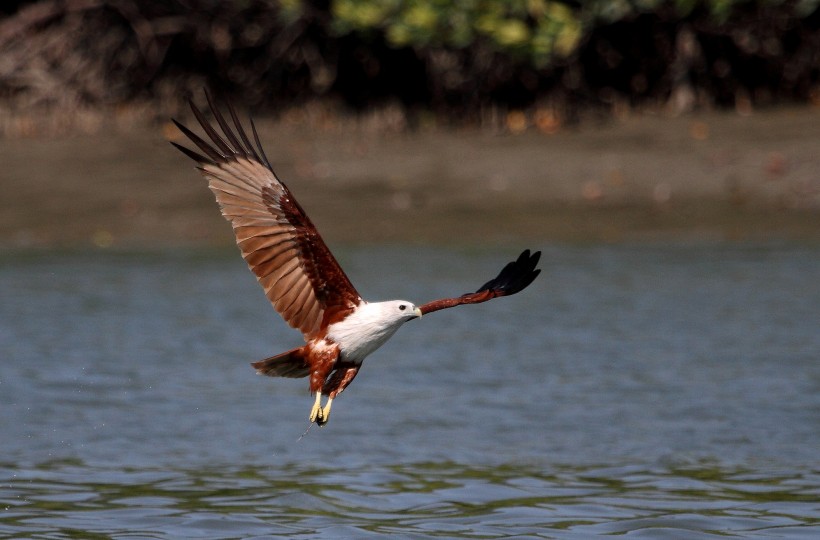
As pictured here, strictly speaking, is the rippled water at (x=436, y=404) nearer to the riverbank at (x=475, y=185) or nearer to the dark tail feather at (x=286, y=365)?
the riverbank at (x=475, y=185)

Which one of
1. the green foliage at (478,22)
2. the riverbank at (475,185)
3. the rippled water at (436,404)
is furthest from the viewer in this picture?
the green foliage at (478,22)

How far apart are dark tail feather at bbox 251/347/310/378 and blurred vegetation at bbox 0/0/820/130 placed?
316 inches

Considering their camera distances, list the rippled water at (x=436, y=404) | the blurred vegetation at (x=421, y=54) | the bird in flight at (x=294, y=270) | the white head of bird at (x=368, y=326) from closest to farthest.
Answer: the white head of bird at (x=368, y=326) < the bird in flight at (x=294, y=270) < the rippled water at (x=436, y=404) < the blurred vegetation at (x=421, y=54)

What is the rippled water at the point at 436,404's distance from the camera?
683cm

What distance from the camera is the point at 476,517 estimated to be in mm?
6715

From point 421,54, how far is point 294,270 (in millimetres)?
9037

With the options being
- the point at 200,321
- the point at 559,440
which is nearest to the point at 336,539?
the point at 559,440

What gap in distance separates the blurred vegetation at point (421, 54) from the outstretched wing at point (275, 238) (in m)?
7.81

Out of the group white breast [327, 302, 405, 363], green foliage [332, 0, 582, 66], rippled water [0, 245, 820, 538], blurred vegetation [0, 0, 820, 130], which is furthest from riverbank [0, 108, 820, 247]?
white breast [327, 302, 405, 363]

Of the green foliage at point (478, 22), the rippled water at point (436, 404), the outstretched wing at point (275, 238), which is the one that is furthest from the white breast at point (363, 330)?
the green foliage at point (478, 22)

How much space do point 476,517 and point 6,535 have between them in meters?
2.00

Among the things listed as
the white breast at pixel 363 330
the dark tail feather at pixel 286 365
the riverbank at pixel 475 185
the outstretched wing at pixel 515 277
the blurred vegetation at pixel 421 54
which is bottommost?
the dark tail feather at pixel 286 365

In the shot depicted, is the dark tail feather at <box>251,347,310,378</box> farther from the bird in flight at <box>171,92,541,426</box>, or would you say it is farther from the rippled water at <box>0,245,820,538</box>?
the rippled water at <box>0,245,820,538</box>

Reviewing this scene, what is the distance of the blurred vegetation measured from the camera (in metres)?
14.2
